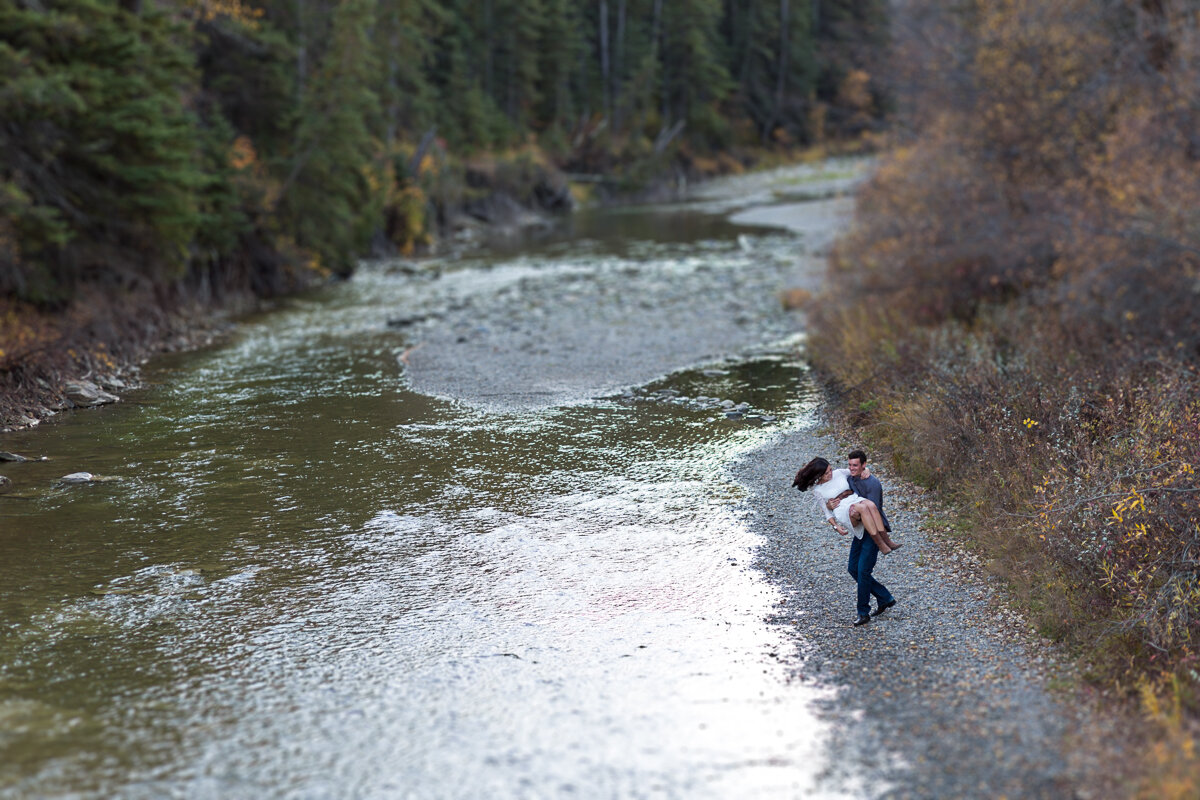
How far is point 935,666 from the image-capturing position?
8.27m

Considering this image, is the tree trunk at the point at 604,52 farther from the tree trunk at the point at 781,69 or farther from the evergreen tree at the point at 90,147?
the evergreen tree at the point at 90,147

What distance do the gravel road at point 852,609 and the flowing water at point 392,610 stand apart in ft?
1.20

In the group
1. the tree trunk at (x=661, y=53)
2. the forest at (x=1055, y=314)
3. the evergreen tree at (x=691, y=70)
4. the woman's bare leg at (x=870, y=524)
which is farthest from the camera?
the tree trunk at (x=661, y=53)

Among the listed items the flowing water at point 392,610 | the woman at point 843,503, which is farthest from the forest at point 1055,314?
the flowing water at point 392,610

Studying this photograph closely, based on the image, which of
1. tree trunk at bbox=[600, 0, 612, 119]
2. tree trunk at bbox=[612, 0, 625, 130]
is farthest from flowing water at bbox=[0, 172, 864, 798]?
tree trunk at bbox=[600, 0, 612, 119]

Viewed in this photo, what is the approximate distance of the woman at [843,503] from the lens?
8859 millimetres

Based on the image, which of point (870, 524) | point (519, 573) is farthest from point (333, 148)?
point (870, 524)

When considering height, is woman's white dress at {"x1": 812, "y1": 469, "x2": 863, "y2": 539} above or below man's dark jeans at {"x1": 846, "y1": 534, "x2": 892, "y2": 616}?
above

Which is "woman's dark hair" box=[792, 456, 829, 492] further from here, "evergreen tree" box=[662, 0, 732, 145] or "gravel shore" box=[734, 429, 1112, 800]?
"evergreen tree" box=[662, 0, 732, 145]

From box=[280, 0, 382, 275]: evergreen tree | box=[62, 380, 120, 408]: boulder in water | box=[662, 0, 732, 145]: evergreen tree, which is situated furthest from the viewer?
box=[662, 0, 732, 145]: evergreen tree

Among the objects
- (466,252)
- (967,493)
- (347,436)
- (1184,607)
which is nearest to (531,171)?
(466,252)

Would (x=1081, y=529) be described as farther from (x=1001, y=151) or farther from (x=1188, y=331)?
(x=1001, y=151)

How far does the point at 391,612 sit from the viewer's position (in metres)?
9.49

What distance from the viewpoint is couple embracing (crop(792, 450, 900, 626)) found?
350 inches
